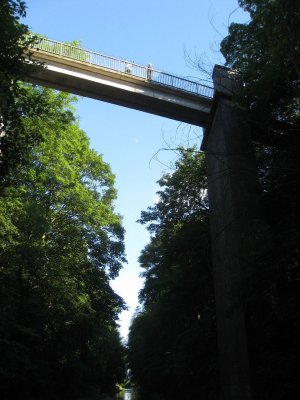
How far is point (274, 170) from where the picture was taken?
12992 mm

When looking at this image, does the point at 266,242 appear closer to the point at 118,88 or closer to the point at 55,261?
the point at 118,88

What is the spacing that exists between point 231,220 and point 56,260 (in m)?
12.5

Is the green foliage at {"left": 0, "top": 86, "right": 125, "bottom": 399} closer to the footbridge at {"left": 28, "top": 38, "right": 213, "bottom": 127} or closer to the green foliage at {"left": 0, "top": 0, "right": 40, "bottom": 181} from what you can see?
the footbridge at {"left": 28, "top": 38, "right": 213, "bottom": 127}

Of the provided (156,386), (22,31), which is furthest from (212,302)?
(156,386)

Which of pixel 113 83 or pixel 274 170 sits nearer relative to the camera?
pixel 274 170

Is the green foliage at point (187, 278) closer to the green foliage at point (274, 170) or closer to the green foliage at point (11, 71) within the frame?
the green foliage at point (274, 170)

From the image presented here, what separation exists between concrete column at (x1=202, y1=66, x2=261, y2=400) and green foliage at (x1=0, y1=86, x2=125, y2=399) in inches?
331

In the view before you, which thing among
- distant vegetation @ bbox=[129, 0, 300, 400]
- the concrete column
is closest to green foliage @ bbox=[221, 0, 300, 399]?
distant vegetation @ bbox=[129, 0, 300, 400]

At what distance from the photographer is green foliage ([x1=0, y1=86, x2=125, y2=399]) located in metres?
20.8

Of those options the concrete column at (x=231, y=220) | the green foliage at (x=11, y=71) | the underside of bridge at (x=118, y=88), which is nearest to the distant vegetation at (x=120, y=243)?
the green foliage at (x=11, y=71)

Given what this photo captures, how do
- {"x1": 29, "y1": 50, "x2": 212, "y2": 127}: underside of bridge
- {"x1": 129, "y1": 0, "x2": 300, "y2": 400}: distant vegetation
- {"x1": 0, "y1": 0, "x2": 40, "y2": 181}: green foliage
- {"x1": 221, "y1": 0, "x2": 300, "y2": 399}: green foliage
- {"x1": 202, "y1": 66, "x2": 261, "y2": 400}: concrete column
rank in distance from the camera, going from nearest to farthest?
1. {"x1": 0, "y1": 0, "x2": 40, "y2": 181}: green foliage
2. {"x1": 221, "y1": 0, "x2": 300, "y2": 399}: green foliage
3. {"x1": 129, "y1": 0, "x2": 300, "y2": 400}: distant vegetation
4. {"x1": 202, "y1": 66, "x2": 261, "y2": 400}: concrete column
5. {"x1": 29, "y1": 50, "x2": 212, "y2": 127}: underside of bridge

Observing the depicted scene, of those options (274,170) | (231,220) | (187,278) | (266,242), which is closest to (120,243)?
(187,278)

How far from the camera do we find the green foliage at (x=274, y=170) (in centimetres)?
1034

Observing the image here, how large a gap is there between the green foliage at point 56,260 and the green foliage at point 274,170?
34.6 feet
